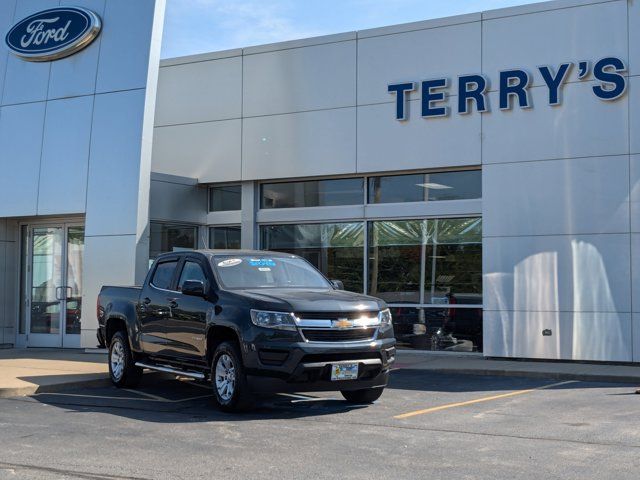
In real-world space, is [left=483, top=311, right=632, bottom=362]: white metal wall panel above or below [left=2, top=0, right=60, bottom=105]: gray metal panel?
below

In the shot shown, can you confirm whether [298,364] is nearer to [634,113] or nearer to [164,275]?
[164,275]

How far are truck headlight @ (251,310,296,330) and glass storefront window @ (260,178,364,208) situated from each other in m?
9.14

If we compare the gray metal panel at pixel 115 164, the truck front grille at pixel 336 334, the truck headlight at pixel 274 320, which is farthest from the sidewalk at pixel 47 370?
the truck front grille at pixel 336 334

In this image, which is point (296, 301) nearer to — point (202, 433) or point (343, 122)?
point (202, 433)

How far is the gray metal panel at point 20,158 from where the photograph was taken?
18.5 meters

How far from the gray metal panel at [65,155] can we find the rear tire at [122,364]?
5.91 m

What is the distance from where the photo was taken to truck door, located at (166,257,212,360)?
10461 mm

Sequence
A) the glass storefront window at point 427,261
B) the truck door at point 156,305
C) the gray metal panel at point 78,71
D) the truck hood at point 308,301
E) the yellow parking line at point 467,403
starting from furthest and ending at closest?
the gray metal panel at point 78,71
the glass storefront window at point 427,261
the truck door at point 156,305
the yellow parking line at point 467,403
the truck hood at point 308,301

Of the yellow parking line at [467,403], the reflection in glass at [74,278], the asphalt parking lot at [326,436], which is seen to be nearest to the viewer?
the asphalt parking lot at [326,436]

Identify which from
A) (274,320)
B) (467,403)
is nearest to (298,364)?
(274,320)

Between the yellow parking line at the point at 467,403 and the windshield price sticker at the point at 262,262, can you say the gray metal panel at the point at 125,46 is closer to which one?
the windshield price sticker at the point at 262,262

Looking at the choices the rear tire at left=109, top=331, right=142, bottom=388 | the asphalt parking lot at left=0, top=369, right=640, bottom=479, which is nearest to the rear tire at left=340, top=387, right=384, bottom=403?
the asphalt parking lot at left=0, top=369, right=640, bottom=479

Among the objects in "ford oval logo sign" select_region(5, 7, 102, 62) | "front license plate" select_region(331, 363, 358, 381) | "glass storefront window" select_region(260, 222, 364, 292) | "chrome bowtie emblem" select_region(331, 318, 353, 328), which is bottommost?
"front license plate" select_region(331, 363, 358, 381)

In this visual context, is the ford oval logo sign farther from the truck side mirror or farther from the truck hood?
the truck hood
